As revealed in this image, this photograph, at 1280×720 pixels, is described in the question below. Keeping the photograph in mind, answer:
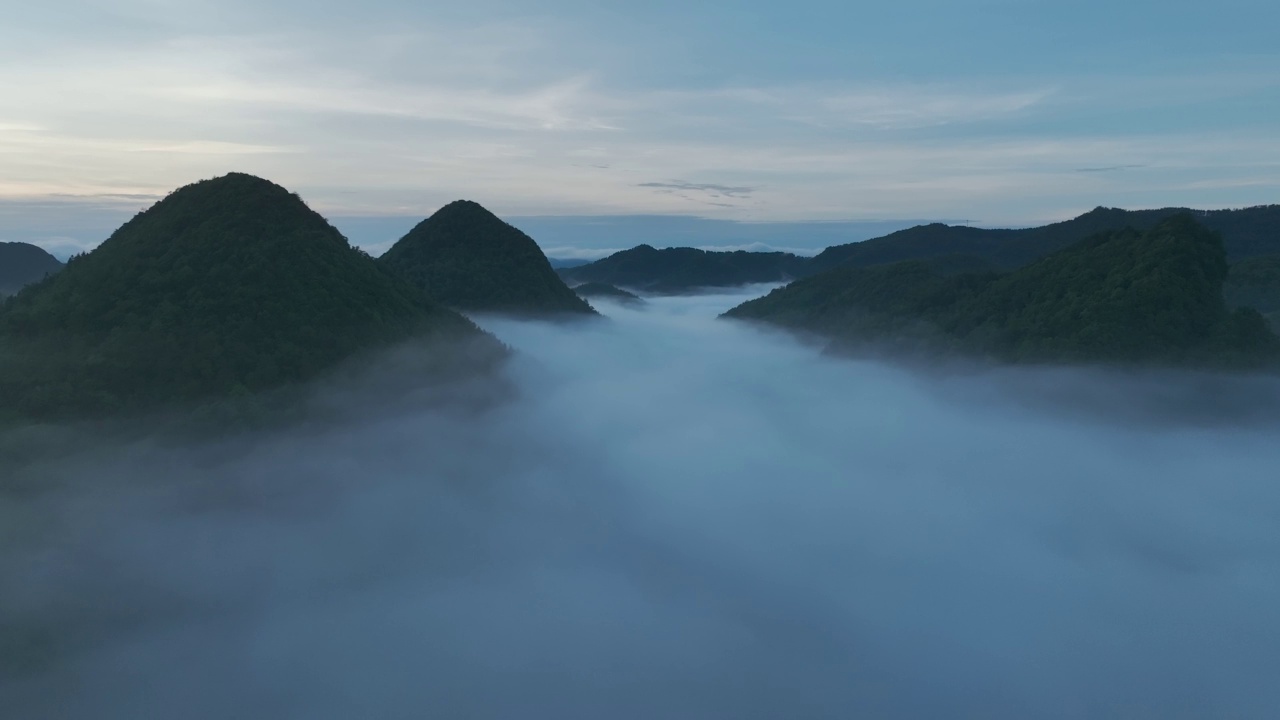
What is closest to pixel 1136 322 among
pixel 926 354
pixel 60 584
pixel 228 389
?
pixel 926 354

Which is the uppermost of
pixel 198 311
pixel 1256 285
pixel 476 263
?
pixel 476 263

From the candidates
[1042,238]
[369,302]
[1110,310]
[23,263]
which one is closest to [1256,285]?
[1110,310]

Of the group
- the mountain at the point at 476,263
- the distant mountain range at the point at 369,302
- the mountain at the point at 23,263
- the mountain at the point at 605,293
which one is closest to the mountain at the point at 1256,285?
the distant mountain range at the point at 369,302

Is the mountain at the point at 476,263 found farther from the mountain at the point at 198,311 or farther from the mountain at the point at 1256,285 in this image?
the mountain at the point at 1256,285

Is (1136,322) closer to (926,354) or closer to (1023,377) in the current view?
(1023,377)

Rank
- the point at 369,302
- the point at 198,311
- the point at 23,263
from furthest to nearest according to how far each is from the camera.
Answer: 1. the point at 23,263
2. the point at 369,302
3. the point at 198,311

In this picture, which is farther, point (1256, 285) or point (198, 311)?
point (1256, 285)

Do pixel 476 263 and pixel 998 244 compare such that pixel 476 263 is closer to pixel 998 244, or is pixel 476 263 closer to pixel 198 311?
pixel 198 311
